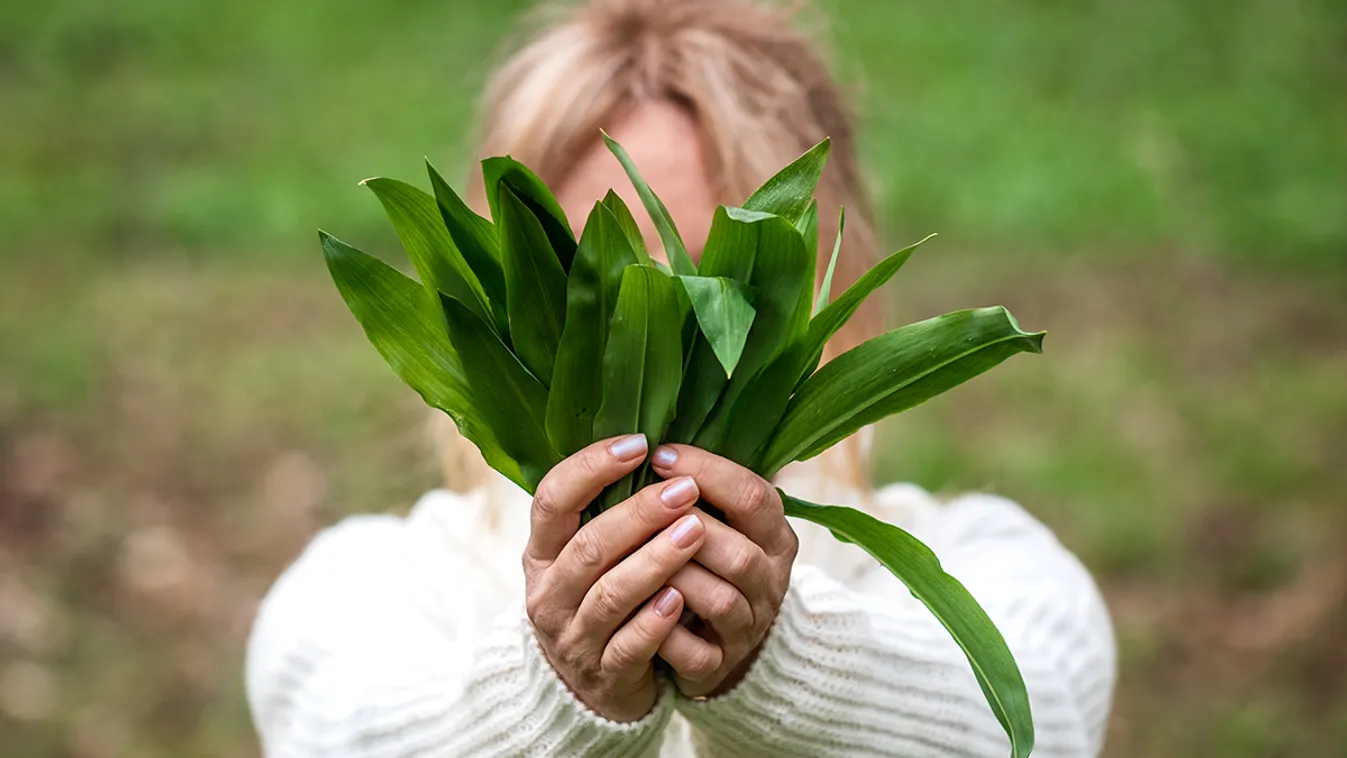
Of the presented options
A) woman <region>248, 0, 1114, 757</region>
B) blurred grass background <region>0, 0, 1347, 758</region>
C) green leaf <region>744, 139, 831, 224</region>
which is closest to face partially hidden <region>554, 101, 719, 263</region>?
woman <region>248, 0, 1114, 757</region>

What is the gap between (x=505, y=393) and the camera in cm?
96

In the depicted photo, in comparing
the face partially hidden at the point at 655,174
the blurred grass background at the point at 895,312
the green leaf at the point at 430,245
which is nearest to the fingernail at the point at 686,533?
the green leaf at the point at 430,245

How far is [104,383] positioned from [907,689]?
280cm

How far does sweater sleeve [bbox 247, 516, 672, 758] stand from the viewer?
1039mm

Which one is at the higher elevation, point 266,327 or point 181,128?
point 181,128

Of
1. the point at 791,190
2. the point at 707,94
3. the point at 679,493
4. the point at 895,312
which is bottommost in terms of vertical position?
the point at 679,493

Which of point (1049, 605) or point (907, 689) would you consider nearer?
point (907, 689)

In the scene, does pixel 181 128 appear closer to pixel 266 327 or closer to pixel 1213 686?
pixel 266 327

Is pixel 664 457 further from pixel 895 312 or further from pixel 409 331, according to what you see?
pixel 895 312

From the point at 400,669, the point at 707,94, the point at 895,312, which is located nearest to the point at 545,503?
the point at 400,669

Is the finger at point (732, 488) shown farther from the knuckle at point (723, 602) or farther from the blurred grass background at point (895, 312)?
the blurred grass background at point (895, 312)

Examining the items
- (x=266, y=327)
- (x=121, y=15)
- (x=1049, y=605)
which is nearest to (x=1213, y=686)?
(x=1049, y=605)

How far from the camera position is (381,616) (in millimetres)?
1412

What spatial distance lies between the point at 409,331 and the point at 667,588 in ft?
0.87
